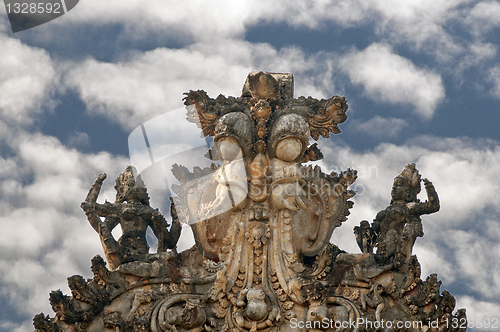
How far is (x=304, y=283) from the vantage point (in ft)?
48.1

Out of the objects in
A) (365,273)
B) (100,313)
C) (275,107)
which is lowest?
(100,313)

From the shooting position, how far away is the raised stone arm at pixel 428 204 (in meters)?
15.9

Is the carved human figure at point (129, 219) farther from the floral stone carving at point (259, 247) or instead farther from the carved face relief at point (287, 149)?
the carved face relief at point (287, 149)

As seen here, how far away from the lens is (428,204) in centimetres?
1595

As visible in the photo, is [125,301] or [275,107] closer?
[125,301]

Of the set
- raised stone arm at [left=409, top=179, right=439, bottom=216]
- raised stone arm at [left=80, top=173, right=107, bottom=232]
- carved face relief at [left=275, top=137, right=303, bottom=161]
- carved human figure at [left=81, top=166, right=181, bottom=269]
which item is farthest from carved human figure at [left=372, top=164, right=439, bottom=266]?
raised stone arm at [left=80, top=173, right=107, bottom=232]

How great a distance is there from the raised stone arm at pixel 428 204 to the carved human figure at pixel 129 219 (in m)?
4.01

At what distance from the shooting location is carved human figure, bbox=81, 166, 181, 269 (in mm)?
15539

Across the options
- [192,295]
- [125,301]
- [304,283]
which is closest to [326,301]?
[304,283]

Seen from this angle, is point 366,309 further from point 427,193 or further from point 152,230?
point 152,230

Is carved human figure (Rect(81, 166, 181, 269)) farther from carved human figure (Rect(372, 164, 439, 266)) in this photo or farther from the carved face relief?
carved human figure (Rect(372, 164, 439, 266))

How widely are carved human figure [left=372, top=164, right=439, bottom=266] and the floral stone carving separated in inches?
0.9

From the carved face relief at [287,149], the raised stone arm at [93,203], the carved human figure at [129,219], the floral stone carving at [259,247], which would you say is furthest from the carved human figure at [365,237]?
the raised stone arm at [93,203]

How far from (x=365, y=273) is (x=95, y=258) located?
4.23 meters
